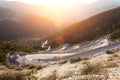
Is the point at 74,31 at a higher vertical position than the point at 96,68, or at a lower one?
higher

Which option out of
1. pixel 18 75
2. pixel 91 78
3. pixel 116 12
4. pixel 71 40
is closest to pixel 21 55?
pixel 18 75

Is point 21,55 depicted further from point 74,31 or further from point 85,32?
point 74,31

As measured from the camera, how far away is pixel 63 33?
5999 inches

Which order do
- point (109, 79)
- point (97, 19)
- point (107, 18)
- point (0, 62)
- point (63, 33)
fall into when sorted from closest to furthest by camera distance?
point (109, 79) → point (0, 62) → point (107, 18) → point (97, 19) → point (63, 33)

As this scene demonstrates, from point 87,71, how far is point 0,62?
1243 inches

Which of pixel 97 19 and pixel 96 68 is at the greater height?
pixel 97 19

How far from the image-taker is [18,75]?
2455 centimetres

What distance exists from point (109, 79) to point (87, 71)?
5.33 metres

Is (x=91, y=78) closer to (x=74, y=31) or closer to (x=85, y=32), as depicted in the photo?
(x=85, y=32)

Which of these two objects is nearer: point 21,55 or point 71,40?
point 21,55

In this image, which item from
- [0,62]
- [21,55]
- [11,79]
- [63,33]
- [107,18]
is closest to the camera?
[11,79]

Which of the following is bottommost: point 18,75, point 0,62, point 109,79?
point 109,79

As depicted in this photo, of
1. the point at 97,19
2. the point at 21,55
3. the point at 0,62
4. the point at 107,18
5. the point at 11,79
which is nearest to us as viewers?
the point at 11,79

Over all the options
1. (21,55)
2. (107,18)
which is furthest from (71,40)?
(21,55)
